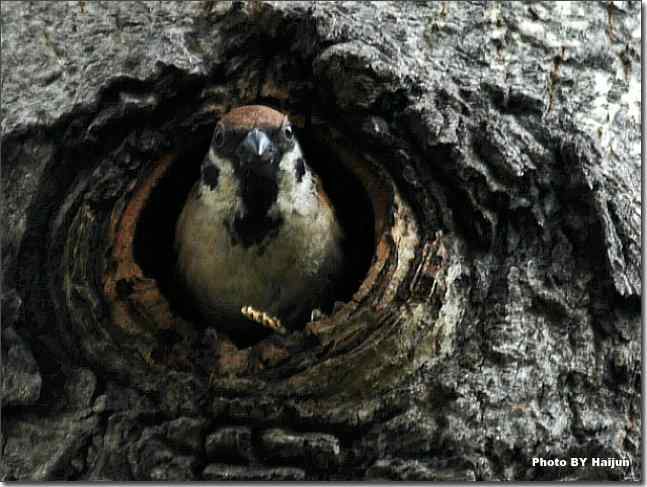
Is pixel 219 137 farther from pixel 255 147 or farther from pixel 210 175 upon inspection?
pixel 210 175

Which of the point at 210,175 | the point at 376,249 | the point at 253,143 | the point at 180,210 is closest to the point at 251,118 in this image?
the point at 253,143

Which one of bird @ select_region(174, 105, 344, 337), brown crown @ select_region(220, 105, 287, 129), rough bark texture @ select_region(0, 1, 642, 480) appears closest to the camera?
rough bark texture @ select_region(0, 1, 642, 480)

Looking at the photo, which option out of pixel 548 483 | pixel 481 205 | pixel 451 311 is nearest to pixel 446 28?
pixel 481 205

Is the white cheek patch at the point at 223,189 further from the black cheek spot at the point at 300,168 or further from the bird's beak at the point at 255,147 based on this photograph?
the black cheek spot at the point at 300,168

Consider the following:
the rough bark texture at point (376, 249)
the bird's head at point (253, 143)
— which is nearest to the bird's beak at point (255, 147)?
the bird's head at point (253, 143)

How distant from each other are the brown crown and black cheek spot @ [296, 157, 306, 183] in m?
0.22

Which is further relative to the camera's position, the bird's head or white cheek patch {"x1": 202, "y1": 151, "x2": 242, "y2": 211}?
white cheek patch {"x1": 202, "y1": 151, "x2": 242, "y2": 211}

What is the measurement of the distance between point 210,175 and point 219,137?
8.5 inches

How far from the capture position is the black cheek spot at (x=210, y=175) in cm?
283

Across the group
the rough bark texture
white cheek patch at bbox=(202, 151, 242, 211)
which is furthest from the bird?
the rough bark texture

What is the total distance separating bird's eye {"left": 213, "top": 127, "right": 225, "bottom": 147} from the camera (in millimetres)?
2650

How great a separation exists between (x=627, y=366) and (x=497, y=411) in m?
0.33

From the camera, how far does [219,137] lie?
2.67 m

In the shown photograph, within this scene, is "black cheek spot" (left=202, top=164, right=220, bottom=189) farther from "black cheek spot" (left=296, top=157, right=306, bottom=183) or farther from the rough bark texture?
"black cheek spot" (left=296, top=157, right=306, bottom=183)
